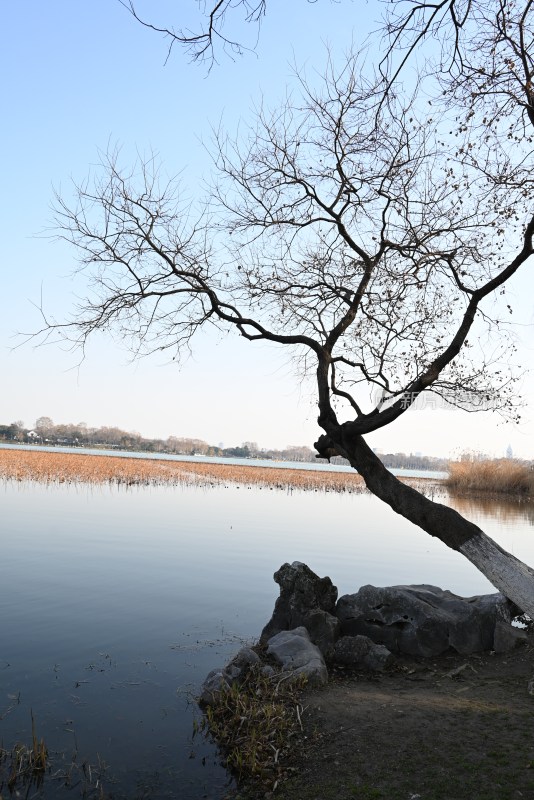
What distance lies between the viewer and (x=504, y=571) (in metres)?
6.66

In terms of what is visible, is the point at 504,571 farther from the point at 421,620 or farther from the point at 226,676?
the point at 226,676

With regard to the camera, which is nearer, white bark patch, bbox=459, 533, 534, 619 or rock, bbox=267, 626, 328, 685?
white bark patch, bbox=459, 533, 534, 619

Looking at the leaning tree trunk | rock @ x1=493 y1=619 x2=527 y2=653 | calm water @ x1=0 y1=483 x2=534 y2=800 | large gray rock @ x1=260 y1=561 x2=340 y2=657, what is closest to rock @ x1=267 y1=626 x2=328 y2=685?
large gray rock @ x1=260 y1=561 x2=340 y2=657

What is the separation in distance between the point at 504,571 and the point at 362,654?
8.96ft

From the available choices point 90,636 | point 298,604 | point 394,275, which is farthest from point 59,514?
point 394,275

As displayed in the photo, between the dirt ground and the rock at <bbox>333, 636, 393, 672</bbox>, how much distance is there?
0.87ft

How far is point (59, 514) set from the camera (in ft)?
74.8

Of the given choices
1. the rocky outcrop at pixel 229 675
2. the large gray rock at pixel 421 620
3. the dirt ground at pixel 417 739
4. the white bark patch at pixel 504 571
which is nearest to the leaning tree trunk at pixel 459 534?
the white bark patch at pixel 504 571

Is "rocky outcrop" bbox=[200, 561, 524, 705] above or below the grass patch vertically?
above

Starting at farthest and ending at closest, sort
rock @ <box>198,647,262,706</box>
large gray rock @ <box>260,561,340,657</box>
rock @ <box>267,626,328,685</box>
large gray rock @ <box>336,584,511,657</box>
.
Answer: large gray rock @ <box>260,561,340,657</box> < large gray rock @ <box>336,584,511,657</box> < rock @ <box>267,626,328,685</box> < rock @ <box>198,647,262,706</box>

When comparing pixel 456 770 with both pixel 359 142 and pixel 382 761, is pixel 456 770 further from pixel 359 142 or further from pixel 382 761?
pixel 359 142

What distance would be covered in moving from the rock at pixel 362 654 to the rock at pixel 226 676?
4.53 ft

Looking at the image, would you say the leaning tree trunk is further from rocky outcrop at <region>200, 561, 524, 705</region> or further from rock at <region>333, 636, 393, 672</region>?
rocky outcrop at <region>200, 561, 524, 705</region>

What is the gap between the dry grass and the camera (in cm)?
4038
